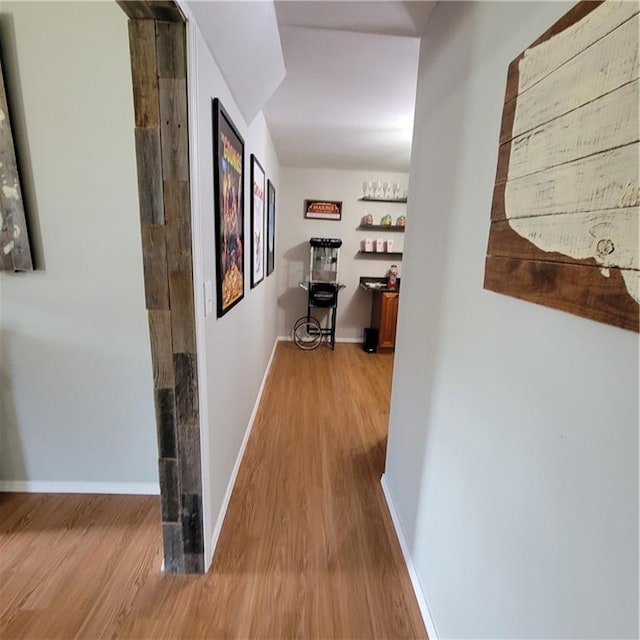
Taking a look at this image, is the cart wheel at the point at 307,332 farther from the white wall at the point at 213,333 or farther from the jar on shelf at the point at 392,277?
the white wall at the point at 213,333

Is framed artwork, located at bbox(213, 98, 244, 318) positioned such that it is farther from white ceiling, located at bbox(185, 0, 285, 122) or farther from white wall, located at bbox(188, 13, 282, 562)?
white ceiling, located at bbox(185, 0, 285, 122)

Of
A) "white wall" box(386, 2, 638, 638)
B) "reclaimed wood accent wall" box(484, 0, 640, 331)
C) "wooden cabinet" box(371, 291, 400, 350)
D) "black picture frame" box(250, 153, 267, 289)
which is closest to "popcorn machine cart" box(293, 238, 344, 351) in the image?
"wooden cabinet" box(371, 291, 400, 350)

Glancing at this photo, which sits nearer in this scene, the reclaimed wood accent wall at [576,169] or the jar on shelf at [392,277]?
the reclaimed wood accent wall at [576,169]

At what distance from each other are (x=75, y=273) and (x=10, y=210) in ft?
1.22

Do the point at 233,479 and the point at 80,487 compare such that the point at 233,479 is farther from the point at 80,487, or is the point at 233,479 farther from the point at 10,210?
the point at 10,210

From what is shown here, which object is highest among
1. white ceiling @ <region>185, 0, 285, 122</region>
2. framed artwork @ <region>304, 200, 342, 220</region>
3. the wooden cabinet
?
white ceiling @ <region>185, 0, 285, 122</region>

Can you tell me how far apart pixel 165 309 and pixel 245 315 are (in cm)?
106

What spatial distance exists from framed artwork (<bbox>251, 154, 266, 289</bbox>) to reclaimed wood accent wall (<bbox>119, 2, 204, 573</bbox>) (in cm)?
127

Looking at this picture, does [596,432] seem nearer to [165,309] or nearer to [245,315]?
[165,309]

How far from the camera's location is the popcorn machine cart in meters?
4.51

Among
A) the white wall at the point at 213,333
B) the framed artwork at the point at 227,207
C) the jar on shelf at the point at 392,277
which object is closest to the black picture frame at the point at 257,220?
the white wall at the point at 213,333

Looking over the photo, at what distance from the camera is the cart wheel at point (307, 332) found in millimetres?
4879

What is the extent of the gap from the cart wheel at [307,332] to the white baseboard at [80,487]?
3092 mm

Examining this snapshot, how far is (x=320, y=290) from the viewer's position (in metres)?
4.52
